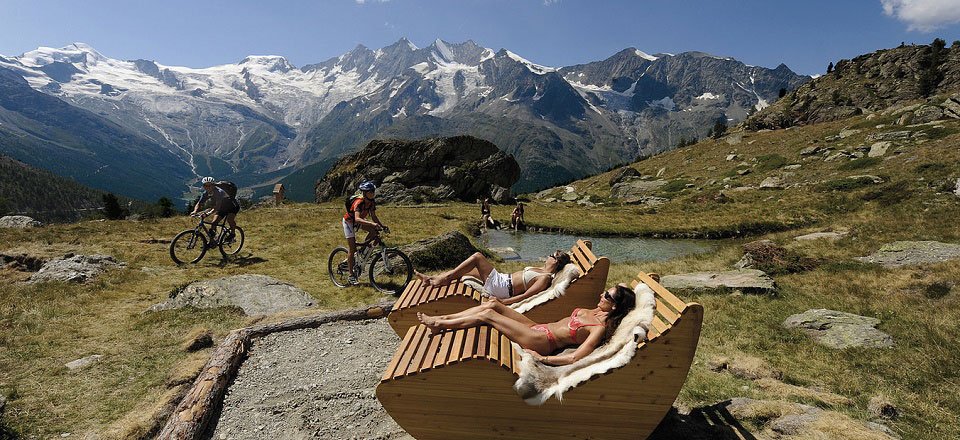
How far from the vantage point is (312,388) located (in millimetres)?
7234

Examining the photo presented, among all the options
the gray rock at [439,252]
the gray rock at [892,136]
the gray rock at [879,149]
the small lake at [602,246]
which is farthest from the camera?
the gray rock at [892,136]

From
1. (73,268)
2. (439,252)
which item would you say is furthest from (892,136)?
(73,268)

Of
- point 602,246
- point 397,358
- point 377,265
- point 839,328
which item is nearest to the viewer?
point 397,358

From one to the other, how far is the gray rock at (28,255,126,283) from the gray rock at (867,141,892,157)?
52.6 metres

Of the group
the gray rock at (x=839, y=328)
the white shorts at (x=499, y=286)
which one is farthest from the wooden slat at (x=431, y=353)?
the gray rock at (x=839, y=328)

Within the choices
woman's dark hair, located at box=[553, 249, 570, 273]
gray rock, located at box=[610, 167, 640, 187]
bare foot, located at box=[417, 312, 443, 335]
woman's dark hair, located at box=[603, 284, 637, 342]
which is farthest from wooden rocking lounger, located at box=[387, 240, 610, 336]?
gray rock, located at box=[610, 167, 640, 187]

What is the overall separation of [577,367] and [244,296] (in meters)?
9.86

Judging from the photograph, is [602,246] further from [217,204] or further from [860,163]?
[860,163]

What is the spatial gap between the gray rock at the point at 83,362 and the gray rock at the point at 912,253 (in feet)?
66.3

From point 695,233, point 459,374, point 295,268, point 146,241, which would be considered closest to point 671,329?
point 459,374

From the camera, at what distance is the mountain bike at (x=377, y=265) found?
13258mm

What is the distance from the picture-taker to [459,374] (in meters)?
5.12

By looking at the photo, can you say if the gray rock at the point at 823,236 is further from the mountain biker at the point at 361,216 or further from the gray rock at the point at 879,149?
the gray rock at the point at 879,149

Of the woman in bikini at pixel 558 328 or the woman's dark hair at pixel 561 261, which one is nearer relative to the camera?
the woman in bikini at pixel 558 328
